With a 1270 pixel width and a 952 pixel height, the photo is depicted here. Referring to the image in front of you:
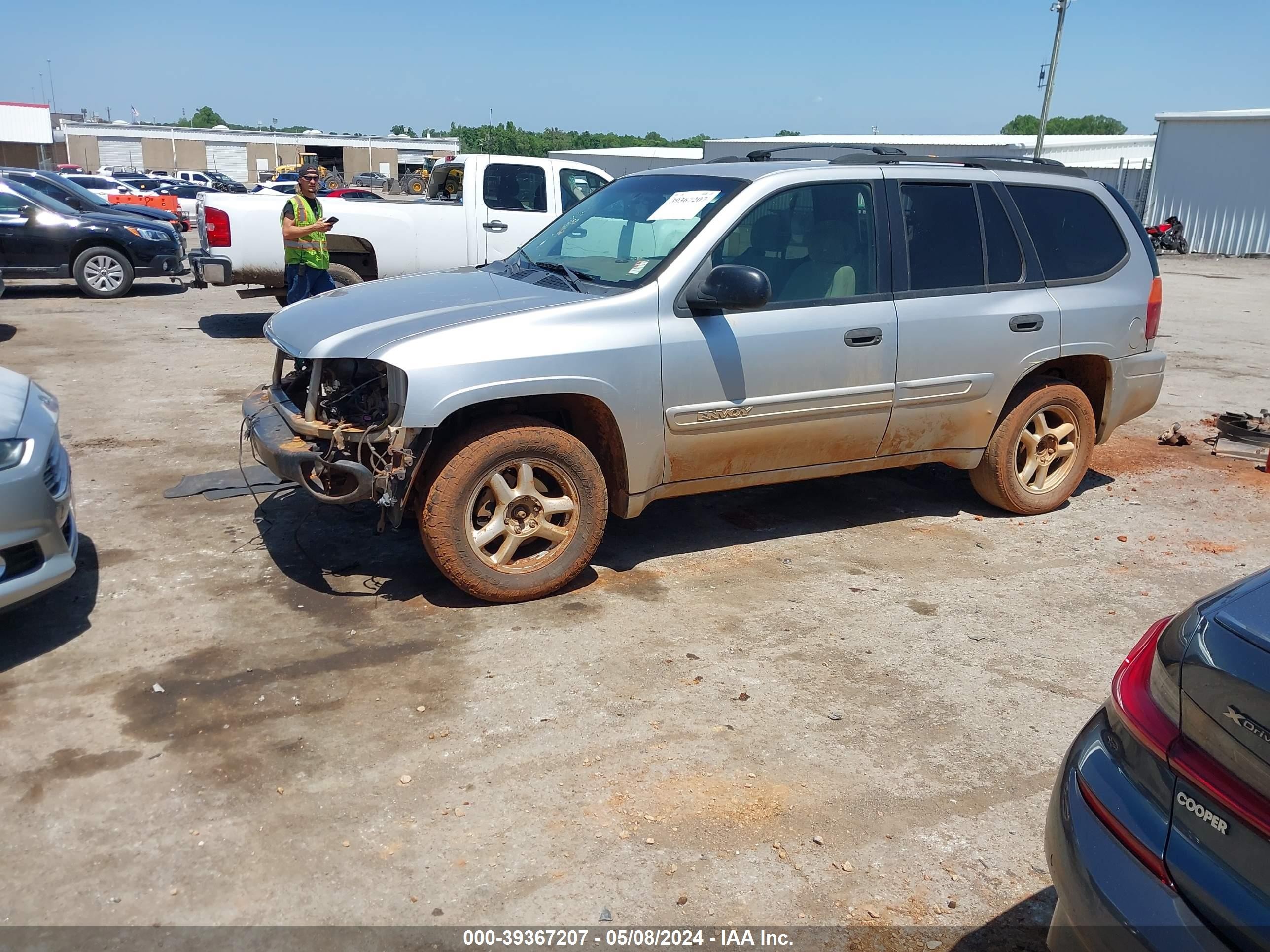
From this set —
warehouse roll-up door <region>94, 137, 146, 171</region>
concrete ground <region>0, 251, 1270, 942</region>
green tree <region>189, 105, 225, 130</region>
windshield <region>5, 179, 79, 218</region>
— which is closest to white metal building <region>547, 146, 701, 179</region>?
windshield <region>5, 179, 79, 218</region>

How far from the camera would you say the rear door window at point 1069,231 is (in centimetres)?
586

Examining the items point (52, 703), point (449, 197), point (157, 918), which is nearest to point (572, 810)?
point (157, 918)

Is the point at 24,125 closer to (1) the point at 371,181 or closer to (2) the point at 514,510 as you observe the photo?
(1) the point at 371,181

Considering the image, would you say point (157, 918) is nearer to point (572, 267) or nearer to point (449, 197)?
point (572, 267)

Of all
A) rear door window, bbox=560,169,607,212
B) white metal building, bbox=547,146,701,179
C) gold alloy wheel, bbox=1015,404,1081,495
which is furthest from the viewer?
white metal building, bbox=547,146,701,179

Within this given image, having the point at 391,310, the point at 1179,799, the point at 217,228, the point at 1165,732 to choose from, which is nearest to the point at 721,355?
the point at 391,310

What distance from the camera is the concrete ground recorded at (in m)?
2.94

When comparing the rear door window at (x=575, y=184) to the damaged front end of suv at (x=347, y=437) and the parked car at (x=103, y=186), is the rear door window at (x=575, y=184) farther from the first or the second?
the parked car at (x=103, y=186)

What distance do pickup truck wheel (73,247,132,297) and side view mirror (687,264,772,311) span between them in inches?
501

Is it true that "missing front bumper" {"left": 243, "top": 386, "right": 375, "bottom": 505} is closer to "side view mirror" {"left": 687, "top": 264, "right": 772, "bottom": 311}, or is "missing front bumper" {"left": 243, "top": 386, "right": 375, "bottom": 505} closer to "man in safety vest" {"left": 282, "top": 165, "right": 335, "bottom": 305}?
"side view mirror" {"left": 687, "top": 264, "right": 772, "bottom": 311}

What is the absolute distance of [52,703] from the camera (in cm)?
382

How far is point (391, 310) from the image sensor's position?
15.7ft

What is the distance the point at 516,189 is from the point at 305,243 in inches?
118

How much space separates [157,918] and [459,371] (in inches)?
92.5
